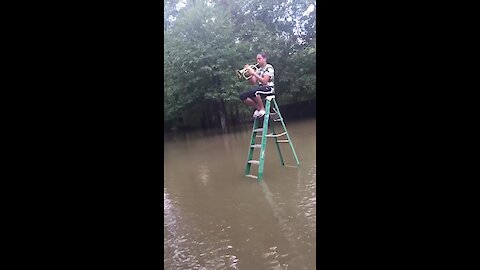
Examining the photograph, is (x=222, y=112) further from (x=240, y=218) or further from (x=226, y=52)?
(x=240, y=218)

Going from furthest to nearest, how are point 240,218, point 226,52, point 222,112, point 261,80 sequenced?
point 222,112
point 226,52
point 261,80
point 240,218

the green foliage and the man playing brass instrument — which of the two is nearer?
the man playing brass instrument

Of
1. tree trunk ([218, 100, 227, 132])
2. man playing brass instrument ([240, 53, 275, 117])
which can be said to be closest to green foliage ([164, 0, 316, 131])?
tree trunk ([218, 100, 227, 132])

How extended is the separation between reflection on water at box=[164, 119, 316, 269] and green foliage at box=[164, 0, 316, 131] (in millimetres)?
7107

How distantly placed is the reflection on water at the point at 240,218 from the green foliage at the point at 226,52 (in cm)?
711

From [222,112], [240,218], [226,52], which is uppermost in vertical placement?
[226,52]

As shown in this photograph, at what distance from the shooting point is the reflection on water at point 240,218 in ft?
8.58

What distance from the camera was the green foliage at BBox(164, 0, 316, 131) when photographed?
39.9 ft

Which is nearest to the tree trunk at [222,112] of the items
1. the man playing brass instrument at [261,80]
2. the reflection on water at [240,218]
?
the reflection on water at [240,218]

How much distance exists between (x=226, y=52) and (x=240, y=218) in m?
9.77

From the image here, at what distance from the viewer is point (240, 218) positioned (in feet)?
11.0

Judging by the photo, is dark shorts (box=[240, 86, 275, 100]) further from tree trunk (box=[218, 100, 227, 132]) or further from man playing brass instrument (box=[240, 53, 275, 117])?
tree trunk (box=[218, 100, 227, 132])

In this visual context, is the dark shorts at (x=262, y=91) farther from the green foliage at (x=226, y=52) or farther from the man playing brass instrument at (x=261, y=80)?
the green foliage at (x=226, y=52)

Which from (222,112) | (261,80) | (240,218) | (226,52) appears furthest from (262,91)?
(222,112)
